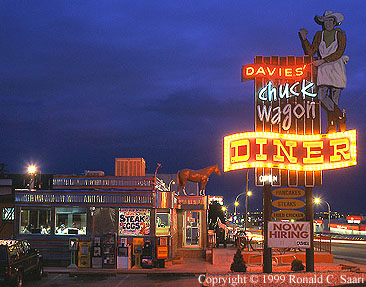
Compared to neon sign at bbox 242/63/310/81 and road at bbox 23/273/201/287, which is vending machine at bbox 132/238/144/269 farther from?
neon sign at bbox 242/63/310/81

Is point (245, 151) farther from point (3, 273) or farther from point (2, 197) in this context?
point (2, 197)

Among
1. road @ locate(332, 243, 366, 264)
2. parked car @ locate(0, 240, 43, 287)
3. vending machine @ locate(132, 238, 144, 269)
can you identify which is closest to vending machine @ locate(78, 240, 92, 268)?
vending machine @ locate(132, 238, 144, 269)

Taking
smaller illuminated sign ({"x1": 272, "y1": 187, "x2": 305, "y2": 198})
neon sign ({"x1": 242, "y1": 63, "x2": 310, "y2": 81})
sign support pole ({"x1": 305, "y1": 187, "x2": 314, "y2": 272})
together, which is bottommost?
sign support pole ({"x1": 305, "y1": 187, "x2": 314, "y2": 272})

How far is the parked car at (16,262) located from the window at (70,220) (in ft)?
17.5

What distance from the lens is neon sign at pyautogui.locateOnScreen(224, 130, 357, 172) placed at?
1825 cm

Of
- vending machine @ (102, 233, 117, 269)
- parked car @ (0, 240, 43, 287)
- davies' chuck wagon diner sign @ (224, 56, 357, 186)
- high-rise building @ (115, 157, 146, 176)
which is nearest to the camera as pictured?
parked car @ (0, 240, 43, 287)

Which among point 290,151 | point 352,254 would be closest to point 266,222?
point 290,151

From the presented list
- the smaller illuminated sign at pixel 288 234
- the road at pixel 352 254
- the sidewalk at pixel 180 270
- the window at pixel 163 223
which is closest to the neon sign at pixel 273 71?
the smaller illuminated sign at pixel 288 234

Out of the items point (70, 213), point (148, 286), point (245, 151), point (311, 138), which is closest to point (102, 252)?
point (70, 213)

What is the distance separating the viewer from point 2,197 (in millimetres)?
52812

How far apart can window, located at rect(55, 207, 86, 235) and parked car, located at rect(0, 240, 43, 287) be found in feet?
17.5

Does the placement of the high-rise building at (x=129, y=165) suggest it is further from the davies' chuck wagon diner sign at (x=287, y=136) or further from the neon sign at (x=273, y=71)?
the neon sign at (x=273, y=71)

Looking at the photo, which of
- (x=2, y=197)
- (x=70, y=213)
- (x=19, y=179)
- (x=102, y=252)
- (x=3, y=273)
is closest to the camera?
(x=3, y=273)

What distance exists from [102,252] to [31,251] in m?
4.91
